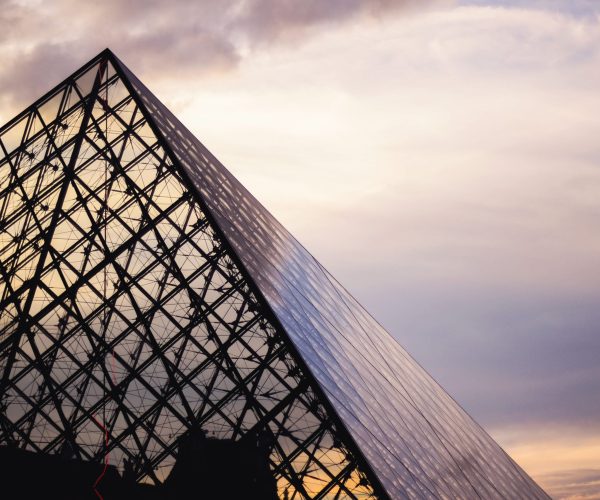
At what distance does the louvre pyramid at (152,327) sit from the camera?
17.1 meters

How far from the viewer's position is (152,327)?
1892 cm

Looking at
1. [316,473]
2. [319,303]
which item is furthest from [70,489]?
[319,303]

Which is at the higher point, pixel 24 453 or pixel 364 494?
pixel 24 453

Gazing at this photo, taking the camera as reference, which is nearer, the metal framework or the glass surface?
the metal framework

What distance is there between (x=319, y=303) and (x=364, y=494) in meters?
12.2

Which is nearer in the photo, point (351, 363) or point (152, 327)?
point (152, 327)

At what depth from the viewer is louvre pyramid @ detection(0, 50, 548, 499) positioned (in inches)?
675

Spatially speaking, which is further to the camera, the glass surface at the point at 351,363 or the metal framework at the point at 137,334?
the glass surface at the point at 351,363

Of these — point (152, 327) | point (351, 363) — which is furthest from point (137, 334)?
point (351, 363)

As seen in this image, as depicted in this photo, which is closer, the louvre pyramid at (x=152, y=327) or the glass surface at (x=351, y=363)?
the louvre pyramid at (x=152, y=327)

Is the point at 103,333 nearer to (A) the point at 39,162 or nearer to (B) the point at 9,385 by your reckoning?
(B) the point at 9,385

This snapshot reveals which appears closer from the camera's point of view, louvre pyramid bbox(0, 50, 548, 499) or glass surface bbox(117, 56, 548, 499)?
louvre pyramid bbox(0, 50, 548, 499)

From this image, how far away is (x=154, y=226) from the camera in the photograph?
20.1 meters

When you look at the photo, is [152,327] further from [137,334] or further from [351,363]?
[351,363]
